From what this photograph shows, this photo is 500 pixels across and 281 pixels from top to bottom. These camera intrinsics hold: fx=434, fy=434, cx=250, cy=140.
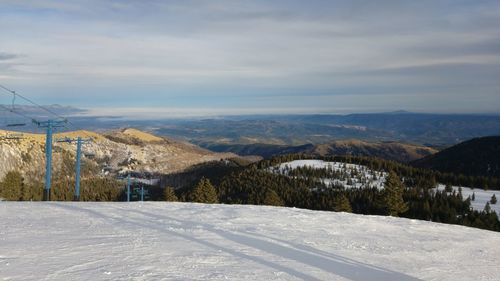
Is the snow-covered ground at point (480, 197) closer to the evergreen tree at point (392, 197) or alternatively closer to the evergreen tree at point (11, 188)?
the evergreen tree at point (392, 197)

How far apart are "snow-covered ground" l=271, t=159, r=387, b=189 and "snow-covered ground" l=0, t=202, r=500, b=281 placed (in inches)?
4681

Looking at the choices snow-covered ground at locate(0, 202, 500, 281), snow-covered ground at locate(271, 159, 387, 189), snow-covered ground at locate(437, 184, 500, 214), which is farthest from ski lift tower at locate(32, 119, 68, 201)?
snow-covered ground at locate(271, 159, 387, 189)

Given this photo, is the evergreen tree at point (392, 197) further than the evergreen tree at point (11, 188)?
No

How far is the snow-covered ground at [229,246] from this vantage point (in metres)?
12.1

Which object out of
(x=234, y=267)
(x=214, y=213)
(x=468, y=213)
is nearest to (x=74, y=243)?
(x=234, y=267)

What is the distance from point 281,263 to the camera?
13.4m

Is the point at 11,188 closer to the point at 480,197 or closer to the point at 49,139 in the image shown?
the point at 49,139

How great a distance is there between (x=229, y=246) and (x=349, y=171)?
152 meters

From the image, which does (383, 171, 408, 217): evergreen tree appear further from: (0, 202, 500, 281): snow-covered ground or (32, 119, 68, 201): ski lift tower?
(32, 119, 68, 201): ski lift tower

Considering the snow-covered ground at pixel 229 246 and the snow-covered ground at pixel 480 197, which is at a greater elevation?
the snow-covered ground at pixel 229 246

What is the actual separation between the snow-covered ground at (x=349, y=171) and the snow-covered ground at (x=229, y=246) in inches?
4681

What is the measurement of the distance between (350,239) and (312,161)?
175 meters

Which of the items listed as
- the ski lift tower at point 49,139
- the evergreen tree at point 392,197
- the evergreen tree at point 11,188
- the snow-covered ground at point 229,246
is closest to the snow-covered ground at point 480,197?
the evergreen tree at point 392,197

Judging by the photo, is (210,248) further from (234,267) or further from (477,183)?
(477,183)
